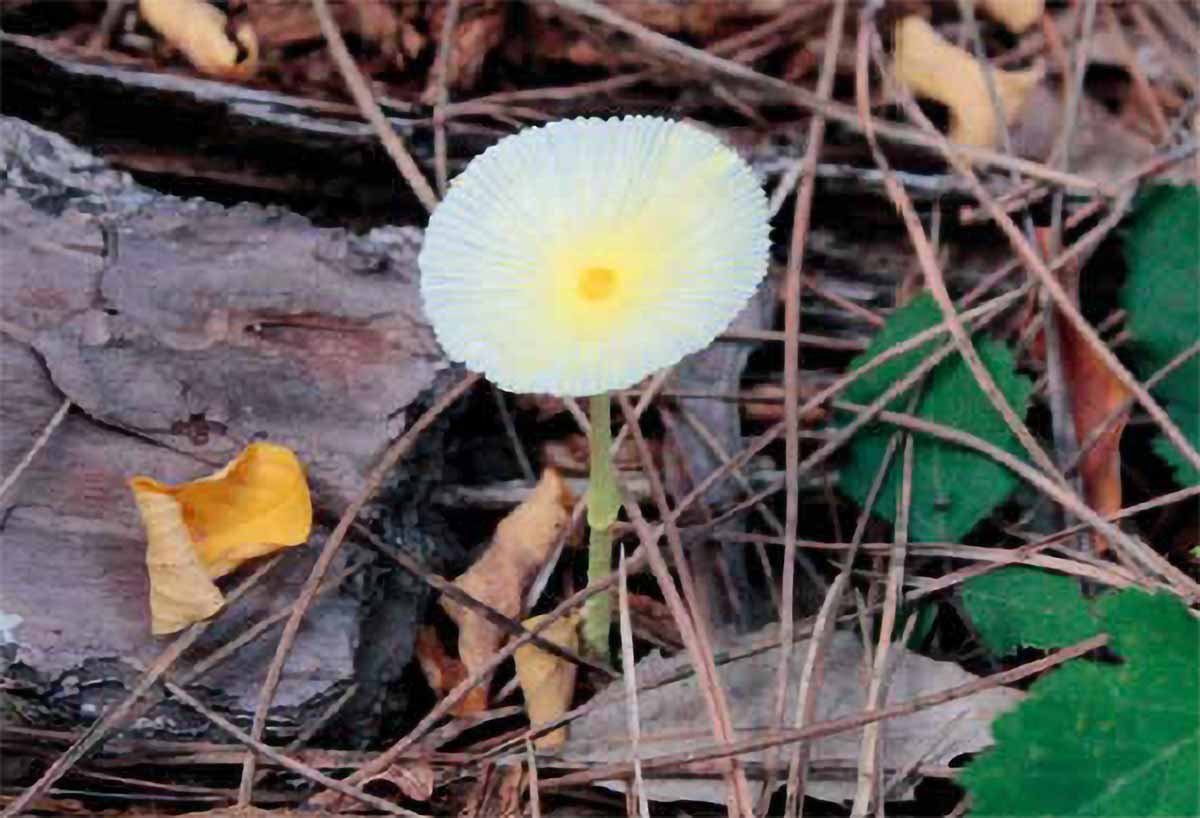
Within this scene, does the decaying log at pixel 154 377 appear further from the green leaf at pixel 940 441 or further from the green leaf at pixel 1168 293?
the green leaf at pixel 1168 293

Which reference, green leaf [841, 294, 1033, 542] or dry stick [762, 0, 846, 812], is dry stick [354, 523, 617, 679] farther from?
green leaf [841, 294, 1033, 542]

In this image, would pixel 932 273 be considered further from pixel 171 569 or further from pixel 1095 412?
pixel 171 569

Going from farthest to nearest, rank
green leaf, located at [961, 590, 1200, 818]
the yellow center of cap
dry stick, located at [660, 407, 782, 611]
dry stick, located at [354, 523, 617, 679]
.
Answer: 1. dry stick, located at [660, 407, 782, 611]
2. dry stick, located at [354, 523, 617, 679]
3. the yellow center of cap
4. green leaf, located at [961, 590, 1200, 818]

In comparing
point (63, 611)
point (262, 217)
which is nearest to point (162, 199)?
point (262, 217)

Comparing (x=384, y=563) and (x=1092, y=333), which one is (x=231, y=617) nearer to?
(x=384, y=563)

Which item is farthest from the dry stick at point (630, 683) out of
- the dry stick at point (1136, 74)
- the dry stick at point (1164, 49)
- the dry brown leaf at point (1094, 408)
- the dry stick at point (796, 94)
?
the dry stick at point (1164, 49)

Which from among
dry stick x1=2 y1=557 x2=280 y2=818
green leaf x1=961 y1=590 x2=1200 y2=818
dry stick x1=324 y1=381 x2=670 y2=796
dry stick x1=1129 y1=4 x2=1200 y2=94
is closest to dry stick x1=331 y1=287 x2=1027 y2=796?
dry stick x1=324 y1=381 x2=670 y2=796
